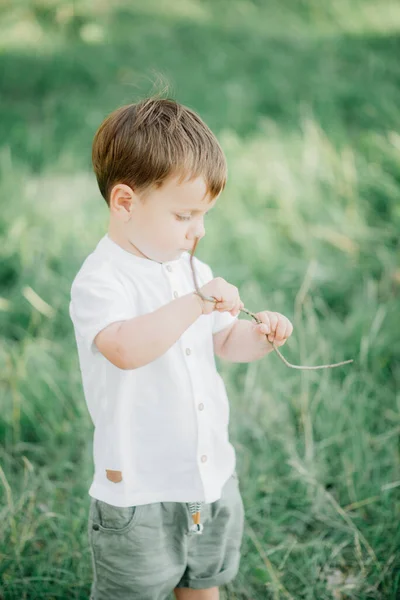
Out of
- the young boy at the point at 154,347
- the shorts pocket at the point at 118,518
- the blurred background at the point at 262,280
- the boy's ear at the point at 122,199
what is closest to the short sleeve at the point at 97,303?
the young boy at the point at 154,347

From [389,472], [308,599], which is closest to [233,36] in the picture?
[389,472]

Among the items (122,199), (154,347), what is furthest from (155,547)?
(122,199)

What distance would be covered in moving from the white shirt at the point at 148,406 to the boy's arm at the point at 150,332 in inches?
3.9

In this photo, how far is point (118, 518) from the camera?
4.59 ft

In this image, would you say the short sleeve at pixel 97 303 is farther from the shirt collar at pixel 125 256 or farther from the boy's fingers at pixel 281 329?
the boy's fingers at pixel 281 329

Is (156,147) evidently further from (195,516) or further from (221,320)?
(195,516)

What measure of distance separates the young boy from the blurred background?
28 centimetres

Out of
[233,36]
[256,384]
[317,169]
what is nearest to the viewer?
[256,384]

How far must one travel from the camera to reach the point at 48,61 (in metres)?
5.22

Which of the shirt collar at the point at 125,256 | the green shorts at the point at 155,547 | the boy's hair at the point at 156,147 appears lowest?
the green shorts at the point at 155,547

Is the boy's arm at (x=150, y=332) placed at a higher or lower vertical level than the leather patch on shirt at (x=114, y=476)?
higher

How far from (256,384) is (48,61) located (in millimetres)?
3724

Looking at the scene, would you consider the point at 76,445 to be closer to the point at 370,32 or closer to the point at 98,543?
the point at 98,543

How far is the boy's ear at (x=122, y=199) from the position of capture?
1.33 meters
